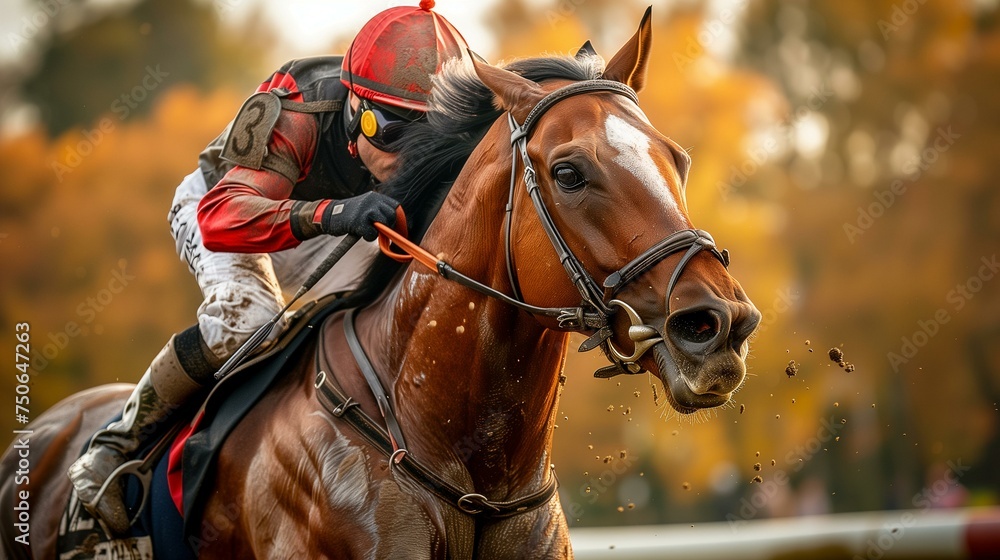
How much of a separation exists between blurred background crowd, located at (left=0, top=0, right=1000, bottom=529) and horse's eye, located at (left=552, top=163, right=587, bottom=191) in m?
12.0

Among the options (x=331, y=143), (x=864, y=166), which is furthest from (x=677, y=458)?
(x=331, y=143)

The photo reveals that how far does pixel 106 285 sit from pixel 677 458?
982 cm

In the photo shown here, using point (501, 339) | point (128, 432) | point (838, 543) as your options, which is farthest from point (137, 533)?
point (838, 543)

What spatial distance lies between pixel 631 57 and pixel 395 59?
98cm

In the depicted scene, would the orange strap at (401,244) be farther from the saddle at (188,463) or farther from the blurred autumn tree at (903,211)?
the blurred autumn tree at (903,211)

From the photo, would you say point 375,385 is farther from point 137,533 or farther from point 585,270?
point 137,533

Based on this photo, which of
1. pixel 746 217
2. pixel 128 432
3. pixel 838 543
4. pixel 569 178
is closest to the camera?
pixel 569 178

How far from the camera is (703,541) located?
913 cm

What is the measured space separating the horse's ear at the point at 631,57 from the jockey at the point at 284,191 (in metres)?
0.60

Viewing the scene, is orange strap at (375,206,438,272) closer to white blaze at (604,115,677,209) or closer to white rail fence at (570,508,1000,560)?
white blaze at (604,115,677,209)

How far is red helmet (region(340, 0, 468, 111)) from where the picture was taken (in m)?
4.29

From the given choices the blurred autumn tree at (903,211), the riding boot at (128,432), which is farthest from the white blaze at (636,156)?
the blurred autumn tree at (903,211)

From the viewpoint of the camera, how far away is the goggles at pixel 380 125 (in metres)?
4.26

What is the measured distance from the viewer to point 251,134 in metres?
4.24
